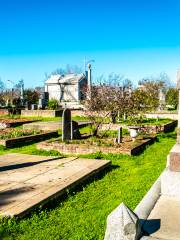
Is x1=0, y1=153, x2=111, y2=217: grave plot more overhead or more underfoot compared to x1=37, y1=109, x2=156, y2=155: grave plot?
more underfoot

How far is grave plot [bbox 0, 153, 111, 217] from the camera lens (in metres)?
6.34

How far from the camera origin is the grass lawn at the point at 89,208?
5.29 meters

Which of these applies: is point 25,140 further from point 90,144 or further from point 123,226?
point 123,226

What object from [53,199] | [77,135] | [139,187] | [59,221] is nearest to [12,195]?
[53,199]

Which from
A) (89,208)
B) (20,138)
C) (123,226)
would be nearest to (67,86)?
(20,138)

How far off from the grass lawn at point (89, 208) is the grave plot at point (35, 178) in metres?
0.22

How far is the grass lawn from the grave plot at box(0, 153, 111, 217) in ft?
0.72

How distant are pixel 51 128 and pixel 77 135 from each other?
6561 mm

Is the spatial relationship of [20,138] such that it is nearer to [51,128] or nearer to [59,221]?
[51,128]

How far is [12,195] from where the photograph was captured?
6.82 meters

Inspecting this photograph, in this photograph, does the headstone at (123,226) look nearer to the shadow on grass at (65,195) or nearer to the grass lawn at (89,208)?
the grass lawn at (89,208)

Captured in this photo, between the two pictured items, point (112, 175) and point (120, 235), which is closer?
point (120, 235)

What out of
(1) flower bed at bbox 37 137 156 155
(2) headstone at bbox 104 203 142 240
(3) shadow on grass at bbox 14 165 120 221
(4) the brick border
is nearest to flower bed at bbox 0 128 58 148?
(4) the brick border

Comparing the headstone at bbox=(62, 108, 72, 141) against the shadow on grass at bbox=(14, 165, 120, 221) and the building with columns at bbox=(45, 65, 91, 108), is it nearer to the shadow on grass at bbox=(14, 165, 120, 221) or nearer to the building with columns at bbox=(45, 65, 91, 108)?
the shadow on grass at bbox=(14, 165, 120, 221)
